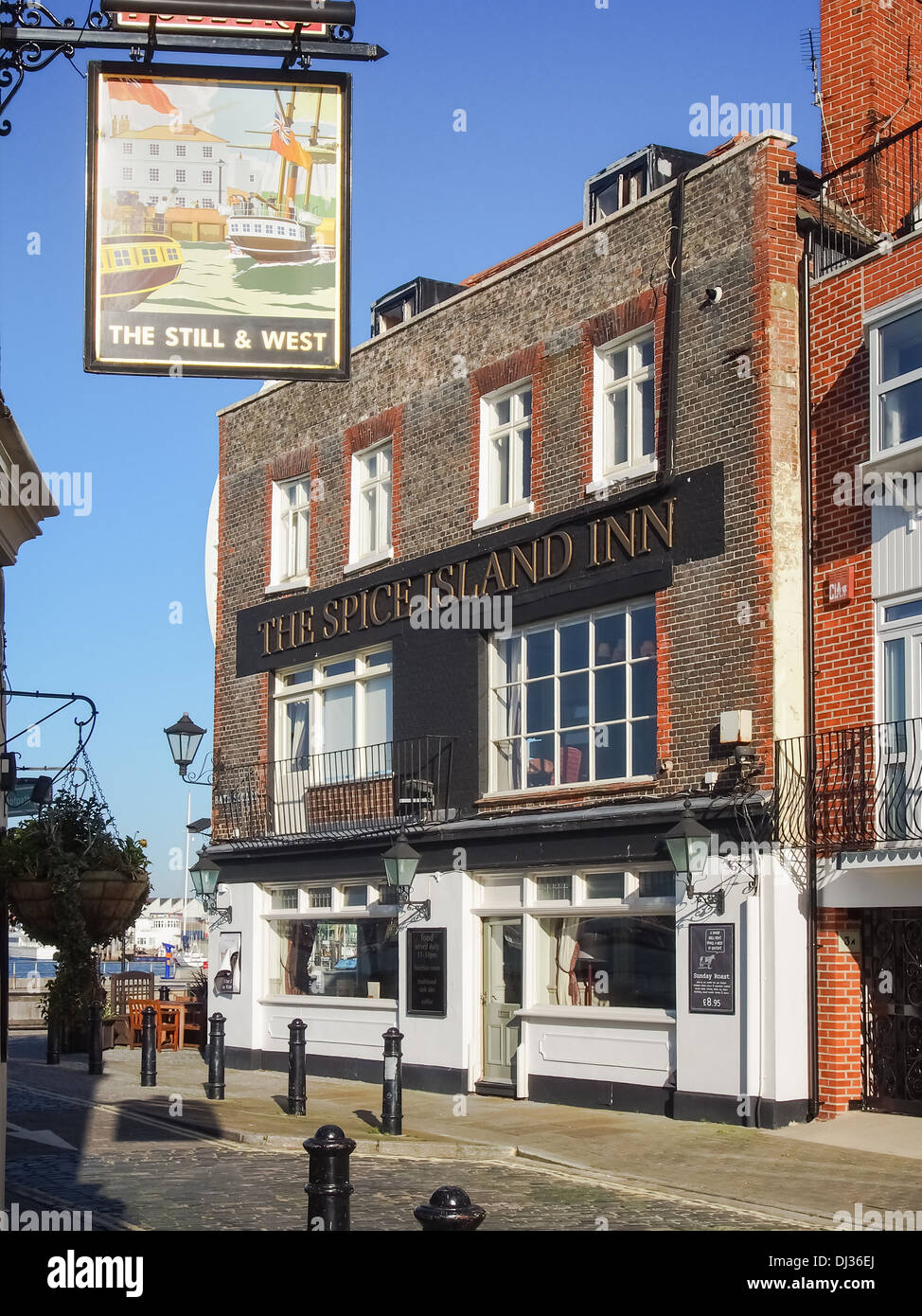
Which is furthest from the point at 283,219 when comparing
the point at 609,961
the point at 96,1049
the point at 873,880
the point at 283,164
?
the point at 96,1049

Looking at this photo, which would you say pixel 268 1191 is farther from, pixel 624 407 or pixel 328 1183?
pixel 624 407

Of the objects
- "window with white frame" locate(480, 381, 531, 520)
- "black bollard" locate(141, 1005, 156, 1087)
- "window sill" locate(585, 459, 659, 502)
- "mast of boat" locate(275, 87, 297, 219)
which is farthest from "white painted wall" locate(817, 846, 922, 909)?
"mast of boat" locate(275, 87, 297, 219)

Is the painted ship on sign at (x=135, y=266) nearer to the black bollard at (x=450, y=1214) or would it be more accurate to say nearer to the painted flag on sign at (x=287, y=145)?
the painted flag on sign at (x=287, y=145)

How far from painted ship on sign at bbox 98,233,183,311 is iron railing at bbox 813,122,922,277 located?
1155 cm

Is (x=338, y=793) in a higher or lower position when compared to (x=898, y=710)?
lower

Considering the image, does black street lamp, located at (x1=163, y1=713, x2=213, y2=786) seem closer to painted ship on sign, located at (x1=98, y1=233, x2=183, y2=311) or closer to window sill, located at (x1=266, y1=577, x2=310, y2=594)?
window sill, located at (x1=266, y1=577, x2=310, y2=594)

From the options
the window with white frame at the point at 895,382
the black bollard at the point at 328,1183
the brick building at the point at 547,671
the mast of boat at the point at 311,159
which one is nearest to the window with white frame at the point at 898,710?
the brick building at the point at 547,671

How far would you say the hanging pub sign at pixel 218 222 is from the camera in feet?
21.1

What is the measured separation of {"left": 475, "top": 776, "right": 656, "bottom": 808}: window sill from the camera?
17500 mm

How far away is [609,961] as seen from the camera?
701 inches

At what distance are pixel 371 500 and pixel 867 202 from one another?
27.0 ft

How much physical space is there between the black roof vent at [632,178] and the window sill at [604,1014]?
925cm
